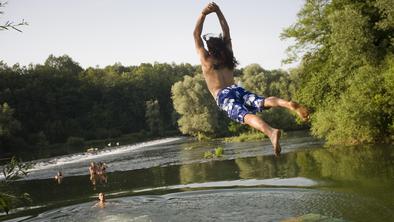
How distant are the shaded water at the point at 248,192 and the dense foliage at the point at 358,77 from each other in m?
2.28

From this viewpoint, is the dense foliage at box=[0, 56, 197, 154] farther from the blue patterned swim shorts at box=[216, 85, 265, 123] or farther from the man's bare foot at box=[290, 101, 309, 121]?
the man's bare foot at box=[290, 101, 309, 121]

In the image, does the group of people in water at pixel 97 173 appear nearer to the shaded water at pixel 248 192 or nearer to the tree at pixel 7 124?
the shaded water at pixel 248 192

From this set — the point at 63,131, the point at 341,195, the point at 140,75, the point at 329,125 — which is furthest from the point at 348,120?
the point at 140,75

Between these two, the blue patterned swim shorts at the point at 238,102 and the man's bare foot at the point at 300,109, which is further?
the blue patterned swim shorts at the point at 238,102

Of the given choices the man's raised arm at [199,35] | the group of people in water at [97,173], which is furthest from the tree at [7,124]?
the man's raised arm at [199,35]

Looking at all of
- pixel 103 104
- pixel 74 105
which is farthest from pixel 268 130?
pixel 103 104

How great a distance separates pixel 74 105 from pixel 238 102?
11696 cm

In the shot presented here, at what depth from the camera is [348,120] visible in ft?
105

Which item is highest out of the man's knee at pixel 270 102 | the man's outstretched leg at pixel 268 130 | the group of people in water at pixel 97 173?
the man's knee at pixel 270 102

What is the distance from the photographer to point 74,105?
120m

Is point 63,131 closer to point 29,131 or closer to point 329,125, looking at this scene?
point 29,131

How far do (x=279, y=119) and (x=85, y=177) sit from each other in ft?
130

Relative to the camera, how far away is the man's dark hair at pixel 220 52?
7.91 metres

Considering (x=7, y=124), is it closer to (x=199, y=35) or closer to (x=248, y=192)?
(x=248, y=192)
